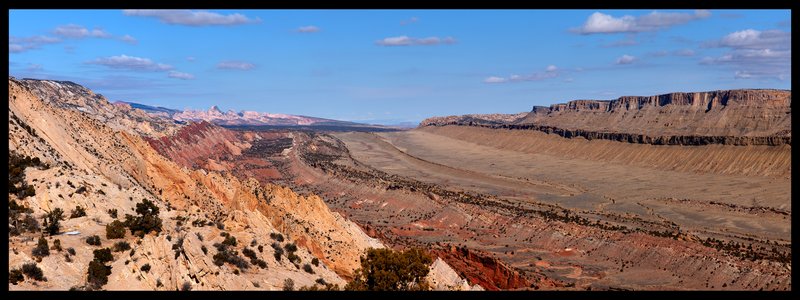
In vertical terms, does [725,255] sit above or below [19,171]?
below

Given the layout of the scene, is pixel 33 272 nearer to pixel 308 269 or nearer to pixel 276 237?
pixel 308 269

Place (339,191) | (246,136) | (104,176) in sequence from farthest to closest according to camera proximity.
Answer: (246,136) < (339,191) < (104,176)

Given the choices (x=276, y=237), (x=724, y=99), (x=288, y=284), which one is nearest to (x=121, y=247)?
(x=288, y=284)

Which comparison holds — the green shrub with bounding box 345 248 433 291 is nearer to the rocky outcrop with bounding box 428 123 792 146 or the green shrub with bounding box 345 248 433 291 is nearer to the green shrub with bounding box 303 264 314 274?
the green shrub with bounding box 303 264 314 274

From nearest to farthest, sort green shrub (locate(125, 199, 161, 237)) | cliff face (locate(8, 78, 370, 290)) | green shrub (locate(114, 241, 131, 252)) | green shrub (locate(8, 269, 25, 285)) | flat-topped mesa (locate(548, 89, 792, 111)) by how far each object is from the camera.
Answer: green shrub (locate(8, 269, 25, 285)) < cliff face (locate(8, 78, 370, 290)) < green shrub (locate(114, 241, 131, 252)) < green shrub (locate(125, 199, 161, 237)) < flat-topped mesa (locate(548, 89, 792, 111))

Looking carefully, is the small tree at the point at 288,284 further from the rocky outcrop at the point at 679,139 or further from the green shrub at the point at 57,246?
the rocky outcrop at the point at 679,139

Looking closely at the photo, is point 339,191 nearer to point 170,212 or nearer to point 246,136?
point 170,212

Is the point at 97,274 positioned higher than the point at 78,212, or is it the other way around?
the point at 78,212

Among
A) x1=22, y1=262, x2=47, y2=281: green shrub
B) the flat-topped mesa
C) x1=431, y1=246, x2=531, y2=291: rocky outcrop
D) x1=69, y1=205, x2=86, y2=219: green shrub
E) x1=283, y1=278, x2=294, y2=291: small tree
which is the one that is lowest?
x1=431, y1=246, x2=531, y2=291: rocky outcrop

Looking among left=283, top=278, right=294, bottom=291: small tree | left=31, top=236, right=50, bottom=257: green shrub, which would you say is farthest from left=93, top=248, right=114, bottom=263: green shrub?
left=283, top=278, right=294, bottom=291: small tree
